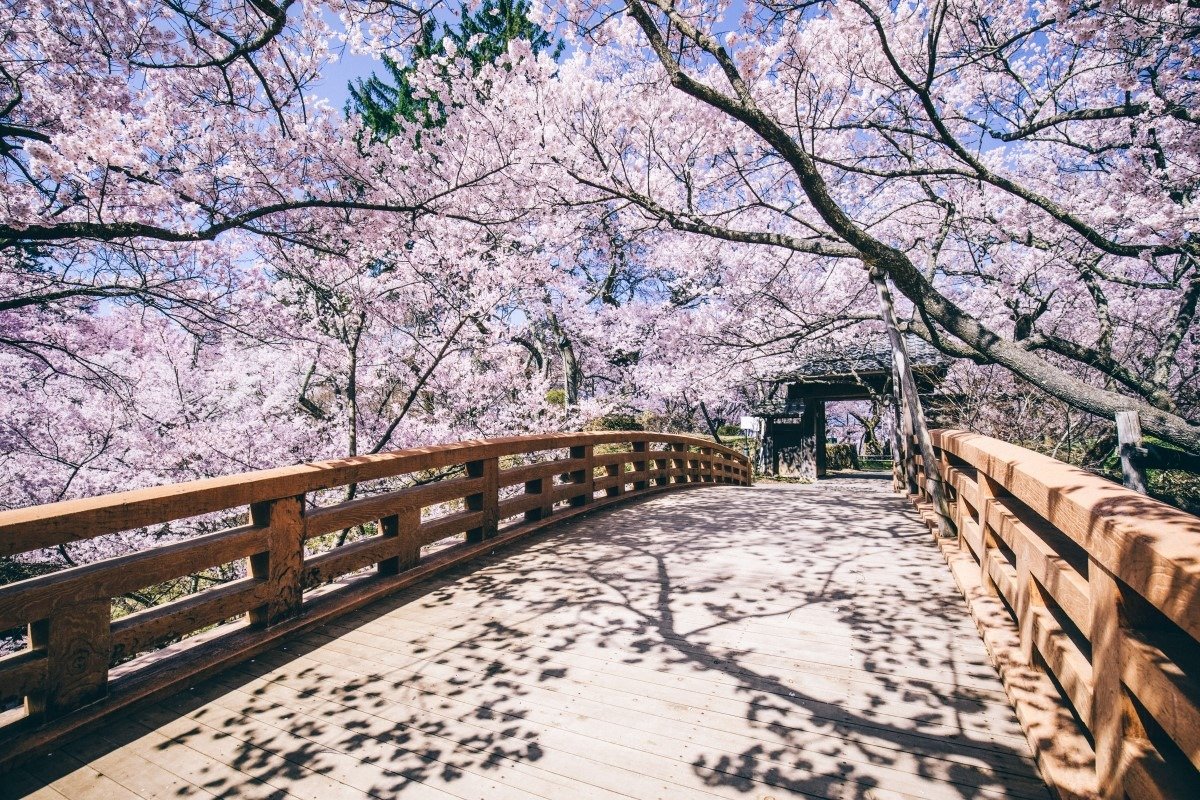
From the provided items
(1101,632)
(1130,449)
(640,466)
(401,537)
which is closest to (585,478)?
(640,466)

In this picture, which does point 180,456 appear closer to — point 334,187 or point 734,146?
point 334,187

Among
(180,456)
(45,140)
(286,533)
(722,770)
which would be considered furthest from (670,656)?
(180,456)

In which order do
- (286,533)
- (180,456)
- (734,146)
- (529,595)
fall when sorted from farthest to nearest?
1. (180,456)
2. (734,146)
3. (529,595)
4. (286,533)

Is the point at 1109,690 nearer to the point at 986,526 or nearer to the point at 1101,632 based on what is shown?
the point at 1101,632

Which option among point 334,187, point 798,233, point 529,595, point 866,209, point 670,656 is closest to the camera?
point 670,656

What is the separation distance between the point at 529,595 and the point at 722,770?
2.19 metres

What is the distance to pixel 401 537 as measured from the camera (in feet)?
14.3

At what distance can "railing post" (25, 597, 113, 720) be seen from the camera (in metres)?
2.36

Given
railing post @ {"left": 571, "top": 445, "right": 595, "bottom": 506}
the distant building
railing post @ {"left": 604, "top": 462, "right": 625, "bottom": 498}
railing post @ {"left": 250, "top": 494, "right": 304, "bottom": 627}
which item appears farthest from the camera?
→ the distant building

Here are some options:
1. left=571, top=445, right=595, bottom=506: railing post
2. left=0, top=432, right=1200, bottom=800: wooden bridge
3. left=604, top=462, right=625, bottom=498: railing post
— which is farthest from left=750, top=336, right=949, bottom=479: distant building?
left=0, top=432, right=1200, bottom=800: wooden bridge

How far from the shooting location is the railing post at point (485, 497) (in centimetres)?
519

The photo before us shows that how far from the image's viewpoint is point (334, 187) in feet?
23.1

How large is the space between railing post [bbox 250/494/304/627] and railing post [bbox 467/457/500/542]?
5.90 ft

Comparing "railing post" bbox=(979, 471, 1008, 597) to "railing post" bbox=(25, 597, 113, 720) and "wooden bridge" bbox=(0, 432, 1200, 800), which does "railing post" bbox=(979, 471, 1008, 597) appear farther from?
"railing post" bbox=(25, 597, 113, 720)
